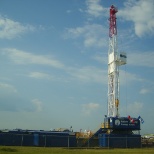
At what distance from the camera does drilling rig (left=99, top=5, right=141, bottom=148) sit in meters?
58.5

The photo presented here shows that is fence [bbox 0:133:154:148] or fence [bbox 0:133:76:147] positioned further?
fence [bbox 0:133:154:148]

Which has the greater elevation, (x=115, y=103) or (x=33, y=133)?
(x=115, y=103)

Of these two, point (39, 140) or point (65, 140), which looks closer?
point (39, 140)

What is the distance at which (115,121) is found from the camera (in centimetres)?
6156

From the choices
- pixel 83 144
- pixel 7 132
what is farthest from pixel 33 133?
pixel 83 144

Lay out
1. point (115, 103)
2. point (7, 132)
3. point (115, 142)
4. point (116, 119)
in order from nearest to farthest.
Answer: point (7, 132) < point (115, 142) < point (116, 119) < point (115, 103)

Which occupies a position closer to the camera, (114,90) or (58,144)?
(58,144)

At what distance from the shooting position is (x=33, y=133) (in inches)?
2213

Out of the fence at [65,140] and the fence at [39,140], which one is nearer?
the fence at [39,140]

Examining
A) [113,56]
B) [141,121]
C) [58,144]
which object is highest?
[113,56]

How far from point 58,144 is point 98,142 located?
28.9ft

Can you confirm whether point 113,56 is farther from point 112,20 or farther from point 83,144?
point 83,144

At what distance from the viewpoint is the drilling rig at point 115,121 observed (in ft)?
192

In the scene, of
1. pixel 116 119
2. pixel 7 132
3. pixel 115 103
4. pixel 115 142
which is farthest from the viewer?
pixel 115 103
